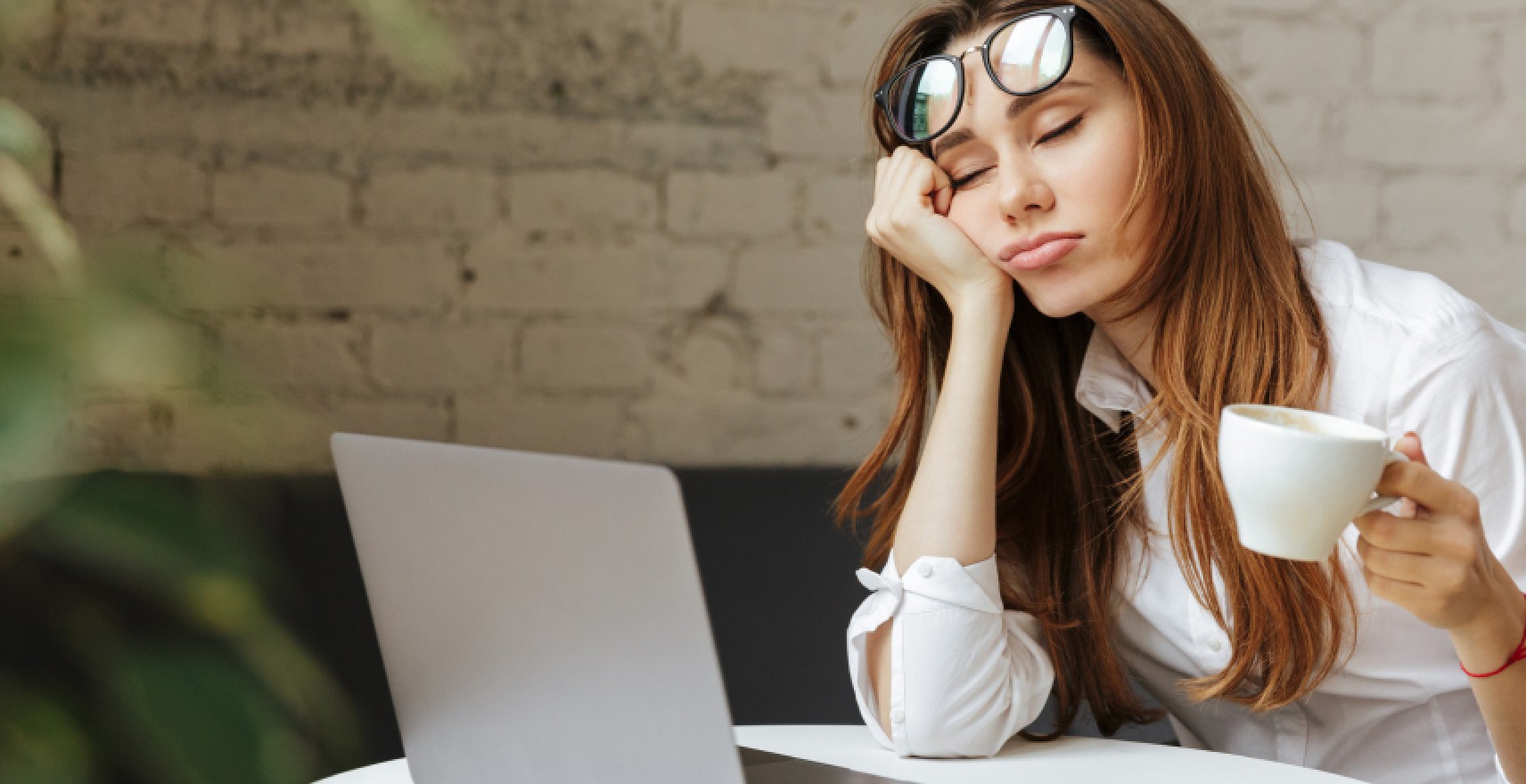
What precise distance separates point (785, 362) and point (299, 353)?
25.0 inches

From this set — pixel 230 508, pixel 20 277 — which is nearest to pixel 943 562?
pixel 230 508

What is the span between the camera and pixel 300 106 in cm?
174

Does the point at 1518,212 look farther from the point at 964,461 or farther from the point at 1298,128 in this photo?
the point at 964,461

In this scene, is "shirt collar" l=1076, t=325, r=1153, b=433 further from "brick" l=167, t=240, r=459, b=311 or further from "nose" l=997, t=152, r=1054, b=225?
"brick" l=167, t=240, r=459, b=311

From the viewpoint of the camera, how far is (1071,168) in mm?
1074

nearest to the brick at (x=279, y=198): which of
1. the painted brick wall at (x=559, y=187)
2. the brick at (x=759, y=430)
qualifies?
the painted brick wall at (x=559, y=187)

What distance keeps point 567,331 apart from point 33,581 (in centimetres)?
→ 71

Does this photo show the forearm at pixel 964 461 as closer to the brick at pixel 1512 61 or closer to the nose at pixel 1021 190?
the nose at pixel 1021 190

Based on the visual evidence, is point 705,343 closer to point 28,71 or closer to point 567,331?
point 567,331

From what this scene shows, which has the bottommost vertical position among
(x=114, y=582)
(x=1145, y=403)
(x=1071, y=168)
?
(x=114, y=582)

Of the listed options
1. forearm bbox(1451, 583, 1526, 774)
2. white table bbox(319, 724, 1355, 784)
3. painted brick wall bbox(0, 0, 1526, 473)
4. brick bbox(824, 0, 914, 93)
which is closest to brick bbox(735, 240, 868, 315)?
painted brick wall bbox(0, 0, 1526, 473)

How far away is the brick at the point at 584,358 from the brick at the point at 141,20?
0.56m

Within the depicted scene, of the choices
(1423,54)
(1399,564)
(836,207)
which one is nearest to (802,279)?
(836,207)

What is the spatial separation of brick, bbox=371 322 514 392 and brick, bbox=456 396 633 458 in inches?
1.2
